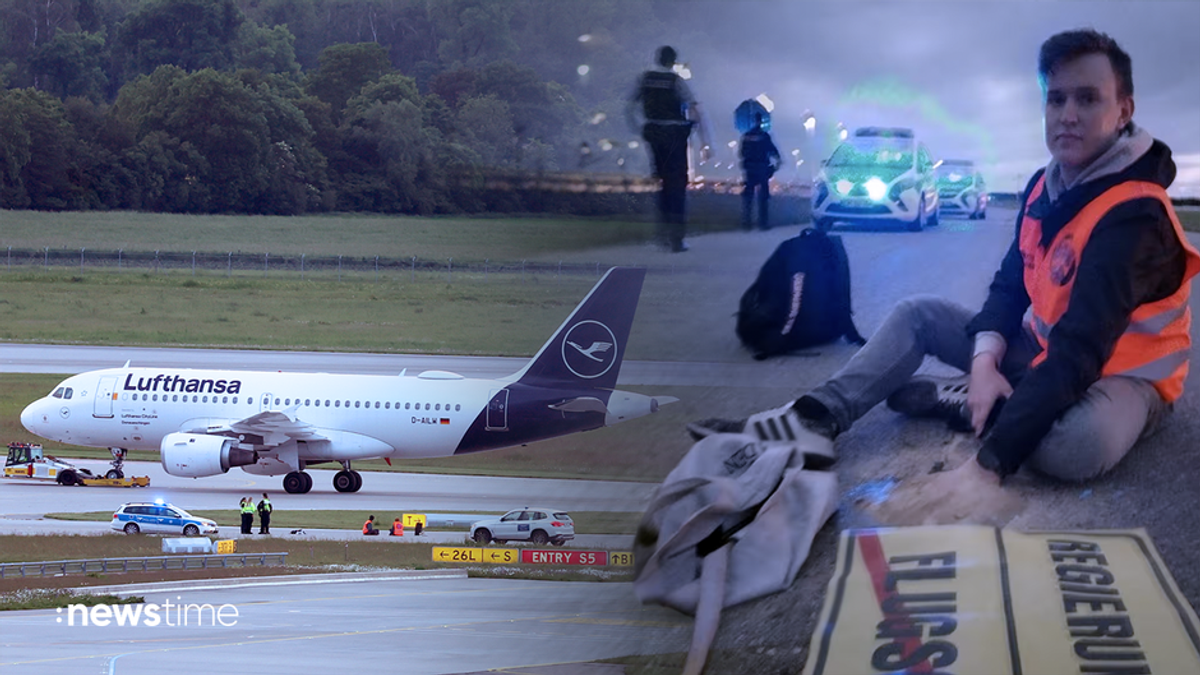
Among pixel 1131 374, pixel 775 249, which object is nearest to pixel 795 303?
pixel 775 249

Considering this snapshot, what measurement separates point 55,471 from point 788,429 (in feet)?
49.2

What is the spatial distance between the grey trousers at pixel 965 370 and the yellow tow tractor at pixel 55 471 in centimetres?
1438

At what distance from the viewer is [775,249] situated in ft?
4.03

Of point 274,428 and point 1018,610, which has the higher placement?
point 1018,610

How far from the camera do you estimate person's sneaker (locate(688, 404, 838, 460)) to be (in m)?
1.24

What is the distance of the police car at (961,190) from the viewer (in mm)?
1191

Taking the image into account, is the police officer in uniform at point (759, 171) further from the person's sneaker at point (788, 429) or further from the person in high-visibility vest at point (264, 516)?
the person in high-visibility vest at point (264, 516)

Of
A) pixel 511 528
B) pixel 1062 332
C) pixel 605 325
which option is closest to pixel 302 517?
pixel 511 528

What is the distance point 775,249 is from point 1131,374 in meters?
0.37

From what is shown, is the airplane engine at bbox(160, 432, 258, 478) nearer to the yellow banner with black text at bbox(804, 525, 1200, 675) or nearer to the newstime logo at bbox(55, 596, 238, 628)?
the newstime logo at bbox(55, 596, 238, 628)

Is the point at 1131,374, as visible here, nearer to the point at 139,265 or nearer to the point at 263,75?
the point at 263,75

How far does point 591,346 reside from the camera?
1581 mm

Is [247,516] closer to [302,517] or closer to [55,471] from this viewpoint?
[302,517]

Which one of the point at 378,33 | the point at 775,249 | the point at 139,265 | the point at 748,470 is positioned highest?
the point at 378,33
